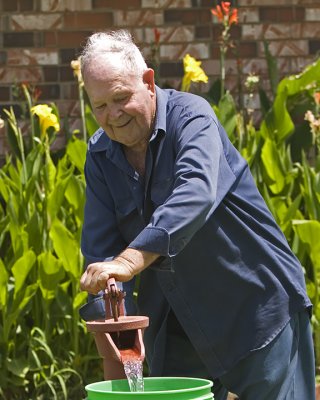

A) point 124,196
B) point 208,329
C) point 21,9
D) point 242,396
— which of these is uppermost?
point 21,9

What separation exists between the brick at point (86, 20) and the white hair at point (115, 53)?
366 cm

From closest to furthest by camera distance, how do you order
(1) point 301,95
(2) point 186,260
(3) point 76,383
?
(2) point 186,260 < (3) point 76,383 < (1) point 301,95

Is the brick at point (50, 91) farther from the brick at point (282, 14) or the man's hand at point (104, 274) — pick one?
the man's hand at point (104, 274)

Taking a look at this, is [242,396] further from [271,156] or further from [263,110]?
[263,110]

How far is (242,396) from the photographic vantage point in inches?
132

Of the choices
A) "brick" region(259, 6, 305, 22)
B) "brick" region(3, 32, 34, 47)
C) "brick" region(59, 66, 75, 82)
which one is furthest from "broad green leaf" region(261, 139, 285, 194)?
"brick" region(3, 32, 34, 47)

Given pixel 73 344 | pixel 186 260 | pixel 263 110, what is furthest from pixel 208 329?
pixel 263 110

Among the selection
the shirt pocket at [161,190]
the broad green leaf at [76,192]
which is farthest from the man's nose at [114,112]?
the broad green leaf at [76,192]

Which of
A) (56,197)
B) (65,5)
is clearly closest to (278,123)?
(56,197)

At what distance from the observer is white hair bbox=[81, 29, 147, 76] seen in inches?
121

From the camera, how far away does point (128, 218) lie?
3.36 m

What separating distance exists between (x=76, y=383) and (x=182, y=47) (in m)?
2.22

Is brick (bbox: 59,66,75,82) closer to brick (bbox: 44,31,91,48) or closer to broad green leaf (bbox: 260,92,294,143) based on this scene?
brick (bbox: 44,31,91,48)

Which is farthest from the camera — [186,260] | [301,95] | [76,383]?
[301,95]
